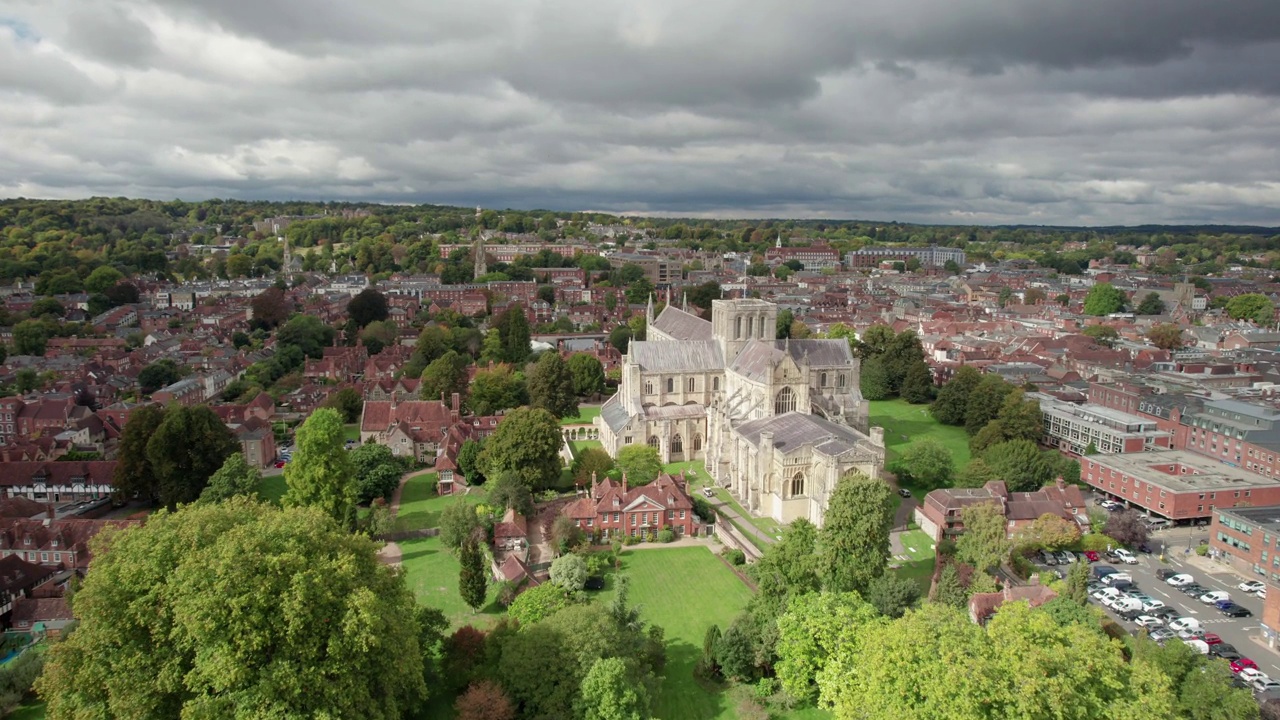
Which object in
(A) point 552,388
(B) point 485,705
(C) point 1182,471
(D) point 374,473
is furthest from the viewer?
(A) point 552,388

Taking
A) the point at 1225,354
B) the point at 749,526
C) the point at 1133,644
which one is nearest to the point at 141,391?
the point at 749,526

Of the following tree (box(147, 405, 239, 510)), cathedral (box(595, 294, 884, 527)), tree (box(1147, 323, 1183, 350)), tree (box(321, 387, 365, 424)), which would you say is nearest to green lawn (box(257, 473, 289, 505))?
tree (box(147, 405, 239, 510))

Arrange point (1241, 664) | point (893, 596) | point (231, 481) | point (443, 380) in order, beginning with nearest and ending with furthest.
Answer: point (893, 596) → point (1241, 664) → point (231, 481) → point (443, 380)

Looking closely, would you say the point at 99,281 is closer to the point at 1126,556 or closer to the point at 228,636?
the point at 228,636

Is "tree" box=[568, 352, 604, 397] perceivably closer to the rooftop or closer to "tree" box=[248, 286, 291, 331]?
the rooftop

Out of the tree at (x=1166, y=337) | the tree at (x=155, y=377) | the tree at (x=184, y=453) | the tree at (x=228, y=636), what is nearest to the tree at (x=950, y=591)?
the tree at (x=228, y=636)

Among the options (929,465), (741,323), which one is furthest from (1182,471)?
(741,323)
